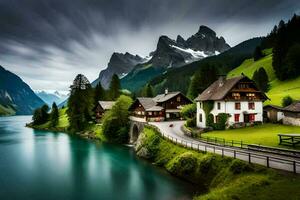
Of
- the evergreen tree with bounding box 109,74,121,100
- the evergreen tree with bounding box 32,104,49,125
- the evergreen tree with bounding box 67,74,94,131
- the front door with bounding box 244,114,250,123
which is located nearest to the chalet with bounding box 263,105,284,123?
the front door with bounding box 244,114,250,123

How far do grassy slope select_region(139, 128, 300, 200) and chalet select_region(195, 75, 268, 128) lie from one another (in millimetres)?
15713

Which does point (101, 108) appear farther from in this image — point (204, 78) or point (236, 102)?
point (236, 102)

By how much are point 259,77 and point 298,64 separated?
12677 mm

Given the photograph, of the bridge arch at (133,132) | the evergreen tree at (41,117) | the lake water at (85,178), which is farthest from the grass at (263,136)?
the evergreen tree at (41,117)

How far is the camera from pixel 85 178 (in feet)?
111

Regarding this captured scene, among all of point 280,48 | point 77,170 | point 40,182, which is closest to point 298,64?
point 280,48

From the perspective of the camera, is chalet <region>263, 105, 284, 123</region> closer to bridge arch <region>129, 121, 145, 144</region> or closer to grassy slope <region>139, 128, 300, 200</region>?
grassy slope <region>139, 128, 300, 200</region>

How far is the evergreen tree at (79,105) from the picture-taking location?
292 feet

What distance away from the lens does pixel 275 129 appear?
143 feet

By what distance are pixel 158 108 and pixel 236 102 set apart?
84.6ft

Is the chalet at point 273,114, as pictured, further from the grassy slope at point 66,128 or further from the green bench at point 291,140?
the grassy slope at point 66,128

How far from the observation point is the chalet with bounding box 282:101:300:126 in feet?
148

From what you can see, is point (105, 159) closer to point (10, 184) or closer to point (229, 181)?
point (10, 184)

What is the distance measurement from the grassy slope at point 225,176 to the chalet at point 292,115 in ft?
80.9
